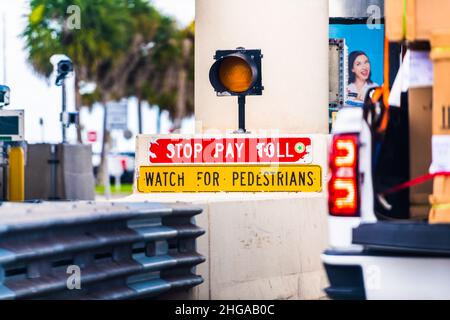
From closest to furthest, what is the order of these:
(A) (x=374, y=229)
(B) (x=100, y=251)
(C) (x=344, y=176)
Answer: (A) (x=374, y=229), (C) (x=344, y=176), (B) (x=100, y=251)

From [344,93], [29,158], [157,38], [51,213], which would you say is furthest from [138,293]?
[157,38]

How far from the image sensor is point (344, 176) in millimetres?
6922

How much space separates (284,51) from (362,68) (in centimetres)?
621

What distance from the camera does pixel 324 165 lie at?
11.5 m

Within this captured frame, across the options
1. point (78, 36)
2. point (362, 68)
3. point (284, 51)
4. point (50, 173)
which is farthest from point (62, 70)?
point (78, 36)

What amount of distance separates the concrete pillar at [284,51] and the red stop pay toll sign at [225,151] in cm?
162

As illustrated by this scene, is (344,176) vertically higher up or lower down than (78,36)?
→ lower down

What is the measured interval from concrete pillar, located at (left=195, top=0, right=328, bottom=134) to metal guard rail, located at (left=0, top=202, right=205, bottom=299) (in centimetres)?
319

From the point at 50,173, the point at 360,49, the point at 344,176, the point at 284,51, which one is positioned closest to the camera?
the point at 344,176

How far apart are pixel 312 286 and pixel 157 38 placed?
280ft

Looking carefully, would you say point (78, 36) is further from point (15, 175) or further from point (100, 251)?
point (100, 251)

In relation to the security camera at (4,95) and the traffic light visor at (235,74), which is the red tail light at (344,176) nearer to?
the traffic light visor at (235,74)

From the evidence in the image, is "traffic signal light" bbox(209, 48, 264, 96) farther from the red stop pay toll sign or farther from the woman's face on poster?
the woman's face on poster

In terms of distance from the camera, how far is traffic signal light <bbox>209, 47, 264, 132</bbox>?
444 inches
